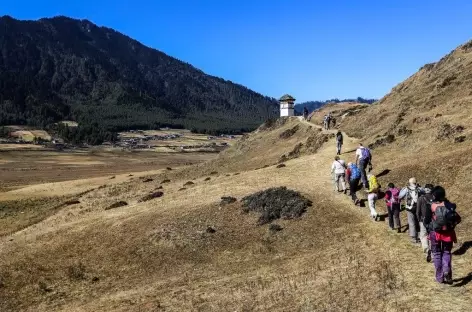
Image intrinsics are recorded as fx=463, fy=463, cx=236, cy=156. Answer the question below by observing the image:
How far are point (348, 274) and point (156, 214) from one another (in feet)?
60.2

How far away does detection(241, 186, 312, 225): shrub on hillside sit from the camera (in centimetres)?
2689

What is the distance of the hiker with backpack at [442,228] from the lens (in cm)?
1377

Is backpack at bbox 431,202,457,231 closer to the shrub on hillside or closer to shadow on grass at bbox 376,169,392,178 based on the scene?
the shrub on hillside

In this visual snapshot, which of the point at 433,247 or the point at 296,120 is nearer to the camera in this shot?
the point at 433,247

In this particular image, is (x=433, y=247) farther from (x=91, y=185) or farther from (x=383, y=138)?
(x=91, y=185)

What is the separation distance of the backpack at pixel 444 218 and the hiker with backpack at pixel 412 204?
13.5 ft

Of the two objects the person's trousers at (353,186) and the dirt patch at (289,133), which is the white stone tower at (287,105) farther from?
the person's trousers at (353,186)

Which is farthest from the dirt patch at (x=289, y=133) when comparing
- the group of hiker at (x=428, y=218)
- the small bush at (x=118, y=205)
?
the group of hiker at (x=428, y=218)

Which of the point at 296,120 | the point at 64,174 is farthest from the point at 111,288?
the point at 64,174

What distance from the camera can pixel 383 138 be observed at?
43.3 metres

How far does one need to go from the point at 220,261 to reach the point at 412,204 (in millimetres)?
9236

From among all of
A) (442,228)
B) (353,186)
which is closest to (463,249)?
(442,228)

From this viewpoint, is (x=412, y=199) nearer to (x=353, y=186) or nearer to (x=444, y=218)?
(x=444, y=218)

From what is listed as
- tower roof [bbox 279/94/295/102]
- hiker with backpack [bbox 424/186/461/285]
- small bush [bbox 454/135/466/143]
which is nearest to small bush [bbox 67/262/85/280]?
hiker with backpack [bbox 424/186/461/285]
